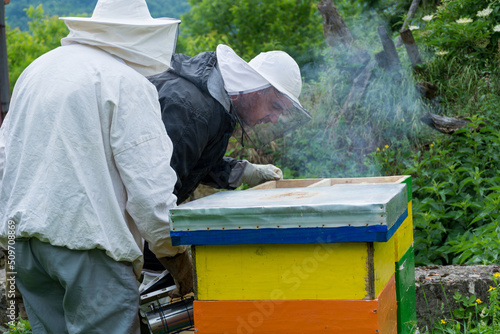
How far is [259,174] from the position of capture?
268cm

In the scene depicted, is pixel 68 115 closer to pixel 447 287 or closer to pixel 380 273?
pixel 380 273

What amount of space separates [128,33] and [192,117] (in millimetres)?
395

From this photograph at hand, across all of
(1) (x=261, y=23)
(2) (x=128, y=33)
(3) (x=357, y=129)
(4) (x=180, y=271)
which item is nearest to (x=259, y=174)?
(4) (x=180, y=271)

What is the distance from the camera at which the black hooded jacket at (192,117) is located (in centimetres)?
209

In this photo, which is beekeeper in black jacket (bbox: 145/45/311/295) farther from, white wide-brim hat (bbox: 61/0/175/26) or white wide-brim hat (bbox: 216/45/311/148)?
white wide-brim hat (bbox: 61/0/175/26)

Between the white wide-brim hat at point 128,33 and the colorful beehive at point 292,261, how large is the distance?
60cm

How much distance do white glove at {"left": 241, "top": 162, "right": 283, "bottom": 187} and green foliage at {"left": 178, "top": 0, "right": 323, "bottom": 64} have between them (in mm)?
10132

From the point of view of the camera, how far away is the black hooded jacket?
2088 millimetres

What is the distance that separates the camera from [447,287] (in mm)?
2873

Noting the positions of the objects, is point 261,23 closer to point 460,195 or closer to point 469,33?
point 469,33

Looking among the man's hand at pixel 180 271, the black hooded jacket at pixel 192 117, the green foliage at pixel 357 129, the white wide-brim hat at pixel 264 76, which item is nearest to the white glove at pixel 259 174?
the white wide-brim hat at pixel 264 76

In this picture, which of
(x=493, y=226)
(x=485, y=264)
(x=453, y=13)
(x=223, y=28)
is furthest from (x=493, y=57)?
(x=223, y=28)

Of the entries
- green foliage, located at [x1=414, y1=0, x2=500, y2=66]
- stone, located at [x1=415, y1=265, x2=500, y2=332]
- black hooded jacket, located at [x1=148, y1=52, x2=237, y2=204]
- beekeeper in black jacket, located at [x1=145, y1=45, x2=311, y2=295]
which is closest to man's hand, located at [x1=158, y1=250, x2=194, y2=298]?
beekeeper in black jacket, located at [x1=145, y1=45, x2=311, y2=295]

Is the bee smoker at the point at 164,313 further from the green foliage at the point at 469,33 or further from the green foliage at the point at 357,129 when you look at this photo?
the green foliage at the point at 469,33
